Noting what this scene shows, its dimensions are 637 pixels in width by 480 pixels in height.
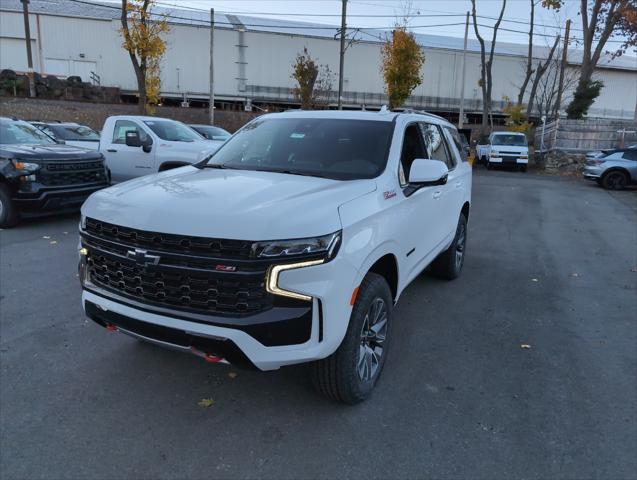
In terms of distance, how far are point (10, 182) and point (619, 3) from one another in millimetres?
30002

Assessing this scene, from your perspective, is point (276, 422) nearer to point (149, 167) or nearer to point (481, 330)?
point (481, 330)

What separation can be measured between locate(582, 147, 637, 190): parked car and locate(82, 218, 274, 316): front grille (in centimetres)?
1806

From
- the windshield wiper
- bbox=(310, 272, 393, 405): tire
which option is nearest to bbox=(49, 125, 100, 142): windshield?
the windshield wiper

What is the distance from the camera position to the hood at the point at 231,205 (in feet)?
8.46

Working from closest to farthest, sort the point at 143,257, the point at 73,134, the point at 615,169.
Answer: the point at 143,257
the point at 73,134
the point at 615,169

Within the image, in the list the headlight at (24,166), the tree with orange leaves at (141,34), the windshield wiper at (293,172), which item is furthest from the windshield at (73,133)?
the windshield wiper at (293,172)

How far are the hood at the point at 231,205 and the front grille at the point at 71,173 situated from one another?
5344 mm

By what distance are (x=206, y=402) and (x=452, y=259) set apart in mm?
3553

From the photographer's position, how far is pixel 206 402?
324 centimetres

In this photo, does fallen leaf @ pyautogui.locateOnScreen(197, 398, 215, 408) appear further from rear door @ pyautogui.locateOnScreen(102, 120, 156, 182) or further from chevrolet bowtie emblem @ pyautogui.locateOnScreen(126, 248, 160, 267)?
rear door @ pyautogui.locateOnScreen(102, 120, 156, 182)

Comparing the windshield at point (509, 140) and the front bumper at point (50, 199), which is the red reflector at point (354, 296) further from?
the windshield at point (509, 140)

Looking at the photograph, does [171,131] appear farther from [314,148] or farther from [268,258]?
[268,258]

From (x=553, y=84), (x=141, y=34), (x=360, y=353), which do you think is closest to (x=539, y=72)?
(x=553, y=84)

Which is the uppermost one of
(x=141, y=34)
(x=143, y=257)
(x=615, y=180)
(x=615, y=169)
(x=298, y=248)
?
(x=141, y=34)
